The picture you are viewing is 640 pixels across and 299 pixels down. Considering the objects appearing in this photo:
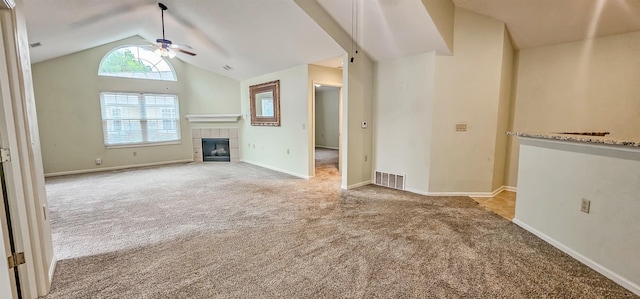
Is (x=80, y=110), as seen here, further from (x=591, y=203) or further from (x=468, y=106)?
(x=591, y=203)

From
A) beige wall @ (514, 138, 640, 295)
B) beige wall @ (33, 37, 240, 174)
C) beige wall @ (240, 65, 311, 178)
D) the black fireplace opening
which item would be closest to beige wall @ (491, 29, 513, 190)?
beige wall @ (514, 138, 640, 295)

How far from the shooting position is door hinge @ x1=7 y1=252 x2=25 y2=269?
179cm

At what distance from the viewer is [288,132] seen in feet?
19.8

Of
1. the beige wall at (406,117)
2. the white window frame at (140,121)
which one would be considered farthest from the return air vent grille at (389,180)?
the white window frame at (140,121)

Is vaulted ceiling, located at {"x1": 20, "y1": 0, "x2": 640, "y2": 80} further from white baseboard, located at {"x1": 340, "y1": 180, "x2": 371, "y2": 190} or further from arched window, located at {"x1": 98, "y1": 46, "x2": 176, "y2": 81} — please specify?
white baseboard, located at {"x1": 340, "y1": 180, "x2": 371, "y2": 190}

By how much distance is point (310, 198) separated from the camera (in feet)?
13.7

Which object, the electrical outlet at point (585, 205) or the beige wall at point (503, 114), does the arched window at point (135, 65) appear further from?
the electrical outlet at point (585, 205)

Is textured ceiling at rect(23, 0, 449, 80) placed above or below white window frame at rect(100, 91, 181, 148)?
above

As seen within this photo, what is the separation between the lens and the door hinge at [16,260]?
5.89 ft

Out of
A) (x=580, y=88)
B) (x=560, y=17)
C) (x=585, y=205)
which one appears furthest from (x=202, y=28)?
(x=580, y=88)

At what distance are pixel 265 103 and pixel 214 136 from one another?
2.19m

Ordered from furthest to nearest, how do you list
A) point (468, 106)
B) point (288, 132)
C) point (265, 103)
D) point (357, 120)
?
1. point (265, 103)
2. point (288, 132)
3. point (357, 120)
4. point (468, 106)

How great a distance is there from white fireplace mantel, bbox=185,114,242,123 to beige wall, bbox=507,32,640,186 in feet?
21.5

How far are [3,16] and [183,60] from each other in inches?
242
